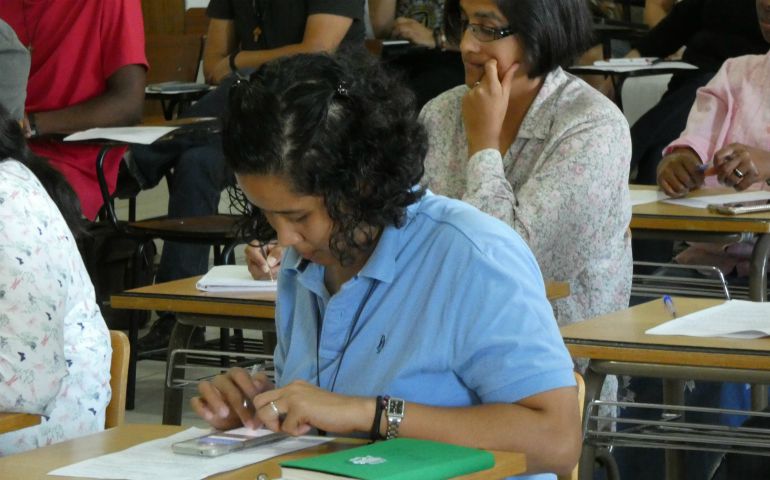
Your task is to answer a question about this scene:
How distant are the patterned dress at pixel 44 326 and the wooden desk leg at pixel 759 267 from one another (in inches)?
69.4

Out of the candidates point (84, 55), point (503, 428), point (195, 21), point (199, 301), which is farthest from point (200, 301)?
point (195, 21)

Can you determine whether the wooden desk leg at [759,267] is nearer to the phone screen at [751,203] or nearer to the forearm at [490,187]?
the phone screen at [751,203]

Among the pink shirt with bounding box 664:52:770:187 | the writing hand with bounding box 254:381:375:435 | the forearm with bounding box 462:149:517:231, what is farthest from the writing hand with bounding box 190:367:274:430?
the pink shirt with bounding box 664:52:770:187

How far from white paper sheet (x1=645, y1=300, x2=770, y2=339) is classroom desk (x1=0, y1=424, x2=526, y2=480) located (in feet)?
3.02

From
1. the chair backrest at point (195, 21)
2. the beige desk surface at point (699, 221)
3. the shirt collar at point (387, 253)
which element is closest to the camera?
the shirt collar at point (387, 253)

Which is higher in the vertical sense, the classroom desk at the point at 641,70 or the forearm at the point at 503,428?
the classroom desk at the point at 641,70

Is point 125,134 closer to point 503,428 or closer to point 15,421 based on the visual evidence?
point 15,421

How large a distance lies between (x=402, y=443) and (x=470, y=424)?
0.44 feet

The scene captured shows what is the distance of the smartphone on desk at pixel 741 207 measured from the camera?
353 cm

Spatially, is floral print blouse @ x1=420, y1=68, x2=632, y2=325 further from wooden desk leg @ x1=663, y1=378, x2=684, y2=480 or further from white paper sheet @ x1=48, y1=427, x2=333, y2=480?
white paper sheet @ x1=48, y1=427, x2=333, y2=480

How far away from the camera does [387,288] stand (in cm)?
173

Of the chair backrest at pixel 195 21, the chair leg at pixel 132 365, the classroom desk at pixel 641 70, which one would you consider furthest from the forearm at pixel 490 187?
the chair backrest at pixel 195 21

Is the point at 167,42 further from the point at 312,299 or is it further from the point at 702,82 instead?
the point at 312,299

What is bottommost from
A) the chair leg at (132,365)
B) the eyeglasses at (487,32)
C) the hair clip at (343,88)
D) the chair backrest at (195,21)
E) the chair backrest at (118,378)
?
the chair leg at (132,365)
